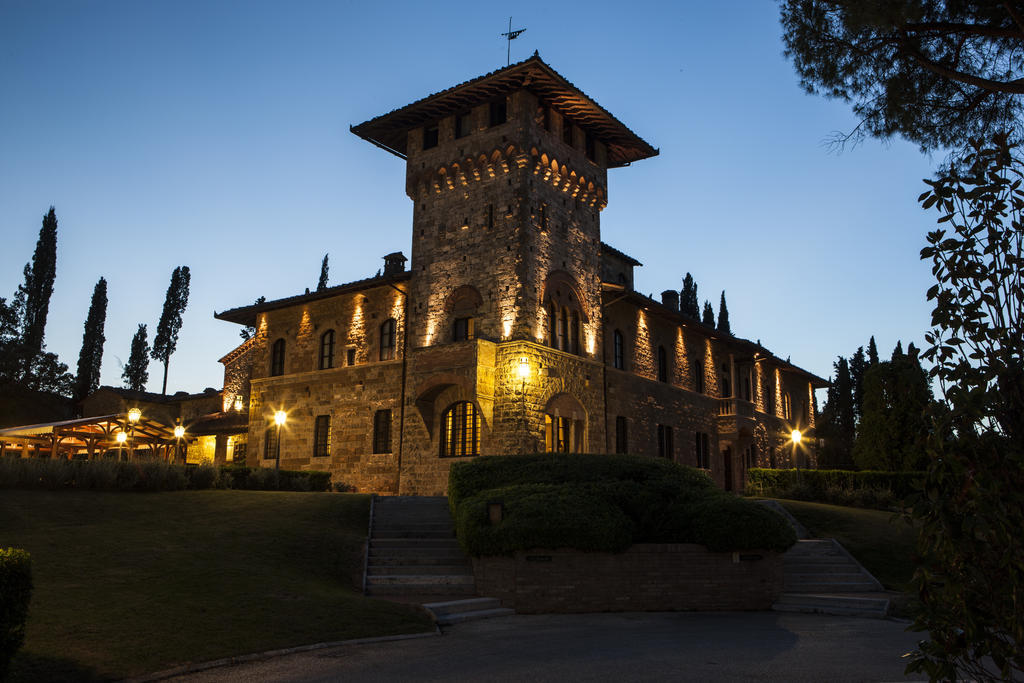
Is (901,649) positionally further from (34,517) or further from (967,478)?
(34,517)

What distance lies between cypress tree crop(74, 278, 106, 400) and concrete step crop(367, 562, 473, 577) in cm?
4425

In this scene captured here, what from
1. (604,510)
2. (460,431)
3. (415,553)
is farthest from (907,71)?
(460,431)

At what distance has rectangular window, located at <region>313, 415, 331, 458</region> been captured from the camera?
90.1 ft

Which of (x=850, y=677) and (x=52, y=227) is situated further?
(x=52, y=227)

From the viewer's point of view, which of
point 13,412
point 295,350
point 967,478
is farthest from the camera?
point 13,412

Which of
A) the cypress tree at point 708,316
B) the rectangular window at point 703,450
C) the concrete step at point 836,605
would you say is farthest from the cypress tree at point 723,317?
the concrete step at point 836,605

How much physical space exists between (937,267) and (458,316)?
20.1 meters

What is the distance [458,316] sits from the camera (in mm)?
23906

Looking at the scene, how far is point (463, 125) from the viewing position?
2519 centimetres

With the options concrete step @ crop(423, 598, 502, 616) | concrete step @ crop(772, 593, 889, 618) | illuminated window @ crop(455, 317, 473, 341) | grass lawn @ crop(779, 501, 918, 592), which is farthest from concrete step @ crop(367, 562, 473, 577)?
illuminated window @ crop(455, 317, 473, 341)

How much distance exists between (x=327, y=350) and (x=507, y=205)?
10.0m

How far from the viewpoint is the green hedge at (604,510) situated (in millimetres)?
12766

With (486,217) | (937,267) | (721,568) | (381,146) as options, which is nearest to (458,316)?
(486,217)

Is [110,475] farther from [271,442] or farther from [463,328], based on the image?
[271,442]
